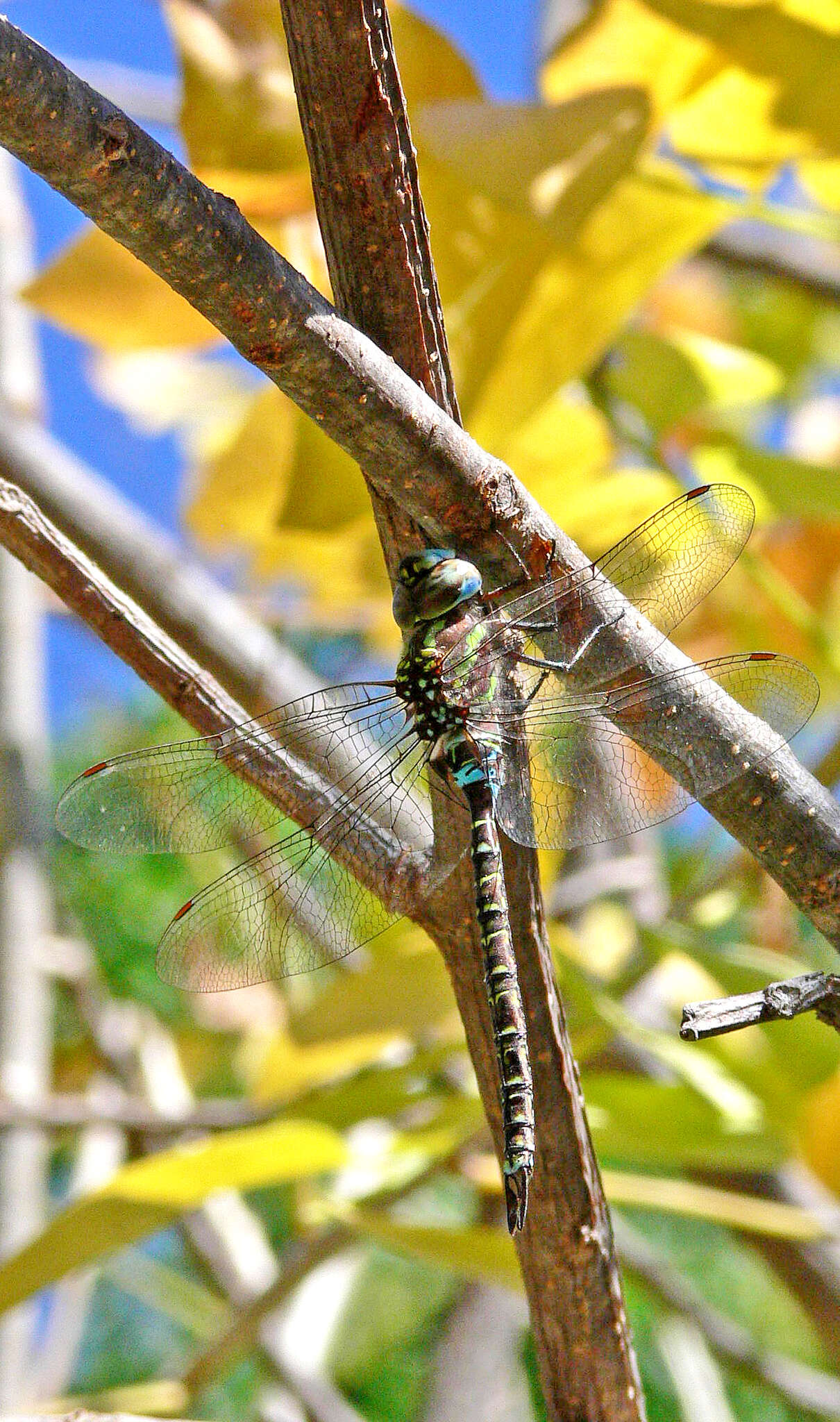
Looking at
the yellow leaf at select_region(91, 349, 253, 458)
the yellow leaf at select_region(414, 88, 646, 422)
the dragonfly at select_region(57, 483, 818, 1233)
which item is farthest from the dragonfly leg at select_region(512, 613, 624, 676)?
the yellow leaf at select_region(91, 349, 253, 458)

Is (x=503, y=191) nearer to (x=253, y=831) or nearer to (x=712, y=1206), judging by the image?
(x=253, y=831)

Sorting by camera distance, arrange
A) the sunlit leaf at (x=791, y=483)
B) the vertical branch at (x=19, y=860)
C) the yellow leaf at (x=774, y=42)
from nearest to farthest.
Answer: the yellow leaf at (x=774, y=42) < the sunlit leaf at (x=791, y=483) < the vertical branch at (x=19, y=860)

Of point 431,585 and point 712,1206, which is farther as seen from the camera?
point 712,1206

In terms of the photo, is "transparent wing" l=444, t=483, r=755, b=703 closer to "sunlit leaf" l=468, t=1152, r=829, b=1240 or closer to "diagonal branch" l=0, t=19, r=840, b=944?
"diagonal branch" l=0, t=19, r=840, b=944

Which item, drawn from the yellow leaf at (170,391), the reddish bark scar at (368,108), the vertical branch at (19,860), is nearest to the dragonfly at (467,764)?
the reddish bark scar at (368,108)

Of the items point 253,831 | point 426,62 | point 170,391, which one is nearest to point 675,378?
point 426,62

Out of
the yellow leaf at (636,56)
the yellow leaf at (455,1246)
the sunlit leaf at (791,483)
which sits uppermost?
the yellow leaf at (636,56)

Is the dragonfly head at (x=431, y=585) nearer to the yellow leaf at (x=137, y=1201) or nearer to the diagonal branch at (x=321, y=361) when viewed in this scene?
the diagonal branch at (x=321, y=361)
